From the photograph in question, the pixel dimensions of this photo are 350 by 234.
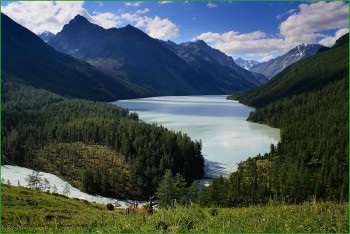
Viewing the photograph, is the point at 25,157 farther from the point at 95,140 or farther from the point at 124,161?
the point at 124,161

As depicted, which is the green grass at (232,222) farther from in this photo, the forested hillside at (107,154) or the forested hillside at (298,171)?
the forested hillside at (107,154)

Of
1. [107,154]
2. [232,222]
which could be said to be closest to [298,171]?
[107,154]

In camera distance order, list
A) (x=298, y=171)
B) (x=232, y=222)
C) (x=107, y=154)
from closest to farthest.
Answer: (x=232, y=222) → (x=298, y=171) → (x=107, y=154)

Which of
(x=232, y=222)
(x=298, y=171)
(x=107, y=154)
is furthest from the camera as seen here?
(x=107, y=154)

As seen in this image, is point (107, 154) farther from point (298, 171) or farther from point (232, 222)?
point (232, 222)

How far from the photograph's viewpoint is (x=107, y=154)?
158750mm

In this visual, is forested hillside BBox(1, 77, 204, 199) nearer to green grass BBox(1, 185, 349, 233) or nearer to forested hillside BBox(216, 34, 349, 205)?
forested hillside BBox(216, 34, 349, 205)

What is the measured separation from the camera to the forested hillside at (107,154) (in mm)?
126625

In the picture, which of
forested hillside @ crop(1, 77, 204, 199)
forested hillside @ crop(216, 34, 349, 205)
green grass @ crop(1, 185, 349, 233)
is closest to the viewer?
green grass @ crop(1, 185, 349, 233)

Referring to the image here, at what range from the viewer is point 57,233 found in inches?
880

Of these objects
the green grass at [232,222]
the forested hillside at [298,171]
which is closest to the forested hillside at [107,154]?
the forested hillside at [298,171]

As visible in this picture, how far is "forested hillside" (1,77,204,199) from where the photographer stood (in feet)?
415

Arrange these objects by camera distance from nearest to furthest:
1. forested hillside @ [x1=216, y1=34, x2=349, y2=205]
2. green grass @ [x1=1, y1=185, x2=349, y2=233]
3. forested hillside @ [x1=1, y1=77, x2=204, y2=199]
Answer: green grass @ [x1=1, y1=185, x2=349, y2=233] < forested hillside @ [x1=216, y1=34, x2=349, y2=205] < forested hillside @ [x1=1, y1=77, x2=204, y2=199]

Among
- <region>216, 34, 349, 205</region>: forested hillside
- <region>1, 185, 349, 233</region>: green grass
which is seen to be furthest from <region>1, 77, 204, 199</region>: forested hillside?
<region>1, 185, 349, 233</region>: green grass
